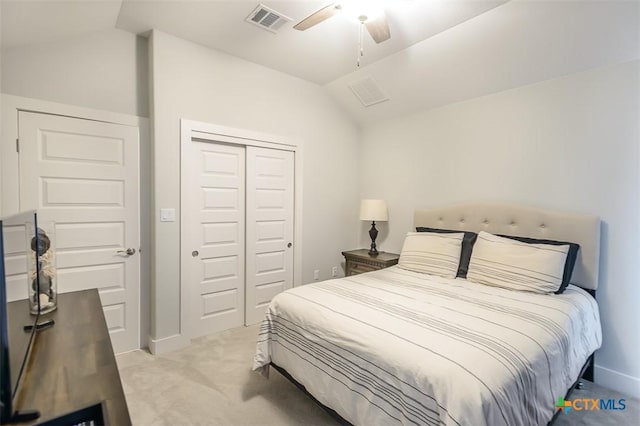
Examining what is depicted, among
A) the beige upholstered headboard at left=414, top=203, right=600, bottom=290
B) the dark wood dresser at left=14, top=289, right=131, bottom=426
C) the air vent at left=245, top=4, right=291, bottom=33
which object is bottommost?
the dark wood dresser at left=14, top=289, right=131, bottom=426

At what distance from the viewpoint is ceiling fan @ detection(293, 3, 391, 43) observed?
196 cm

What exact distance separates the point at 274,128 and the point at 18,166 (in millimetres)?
2199

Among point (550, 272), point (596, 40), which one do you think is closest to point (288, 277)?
point (550, 272)

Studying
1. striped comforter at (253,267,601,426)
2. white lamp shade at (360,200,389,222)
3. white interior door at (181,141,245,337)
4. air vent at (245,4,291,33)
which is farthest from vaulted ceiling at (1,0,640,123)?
striped comforter at (253,267,601,426)

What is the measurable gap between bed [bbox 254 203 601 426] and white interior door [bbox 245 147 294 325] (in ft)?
4.32

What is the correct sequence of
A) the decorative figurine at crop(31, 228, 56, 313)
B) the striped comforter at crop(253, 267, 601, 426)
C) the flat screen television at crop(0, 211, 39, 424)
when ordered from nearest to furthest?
the flat screen television at crop(0, 211, 39, 424), the striped comforter at crop(253, 267, 601, 426), the decorative figurine at crop(31, 228, 56, 313)

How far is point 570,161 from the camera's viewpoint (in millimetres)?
2627

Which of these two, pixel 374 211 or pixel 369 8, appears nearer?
pixel 369 8

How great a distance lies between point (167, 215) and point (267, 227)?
1100mm

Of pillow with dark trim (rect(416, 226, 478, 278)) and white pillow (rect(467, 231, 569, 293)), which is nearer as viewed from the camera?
white pillow (rect(467, 231, 569, 293))

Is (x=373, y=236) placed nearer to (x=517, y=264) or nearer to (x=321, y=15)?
(x=517, y=264)

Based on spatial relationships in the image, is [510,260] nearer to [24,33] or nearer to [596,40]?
[596,40]

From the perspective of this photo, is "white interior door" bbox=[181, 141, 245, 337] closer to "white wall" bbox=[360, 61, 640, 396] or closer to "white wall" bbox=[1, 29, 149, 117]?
"white wall" bbox=[1, 29, 149, 117]

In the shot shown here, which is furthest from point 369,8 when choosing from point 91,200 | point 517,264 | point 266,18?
point 91,200
